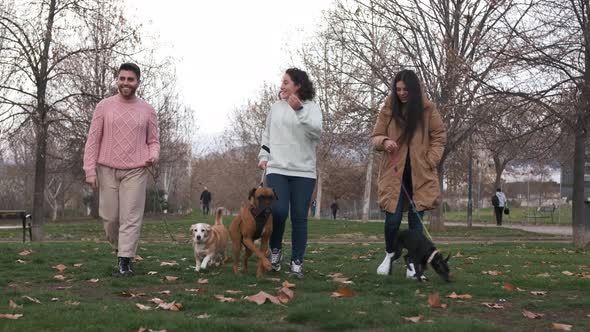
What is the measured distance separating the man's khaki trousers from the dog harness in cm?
125

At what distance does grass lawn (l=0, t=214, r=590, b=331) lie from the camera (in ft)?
15.2

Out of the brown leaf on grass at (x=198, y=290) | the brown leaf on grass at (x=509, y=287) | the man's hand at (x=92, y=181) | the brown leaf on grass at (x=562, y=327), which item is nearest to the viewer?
the brown leaf on grass at (x=562, y=327)

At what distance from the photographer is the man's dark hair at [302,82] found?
7279 mm

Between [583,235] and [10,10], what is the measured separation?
17600 millimetres

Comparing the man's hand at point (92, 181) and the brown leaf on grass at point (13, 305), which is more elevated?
the man's hand at point (92, 181)

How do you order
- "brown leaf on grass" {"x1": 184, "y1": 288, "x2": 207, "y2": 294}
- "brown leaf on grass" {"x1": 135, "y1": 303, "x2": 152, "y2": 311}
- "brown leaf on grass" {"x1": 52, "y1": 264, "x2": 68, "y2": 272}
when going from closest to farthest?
"brown leaf on grass" {"x1": 135, "y1": 303, "x2": 152, "y2": 311}, "brown leaf on grass" {"x1": 184, "y1": 288, "x2": 207, "y2": 294}, "brown leaf on grass" {"x1": 52, "y1": 264, "x2": 68, "y2": 272}

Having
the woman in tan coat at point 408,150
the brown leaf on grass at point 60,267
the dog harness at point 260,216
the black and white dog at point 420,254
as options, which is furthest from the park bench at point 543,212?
the brown leaf on grass at point 60,267

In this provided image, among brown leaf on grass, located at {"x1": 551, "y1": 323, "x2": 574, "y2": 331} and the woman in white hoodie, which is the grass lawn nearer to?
brown leaf on grass, located at {"x1": 551, "y1": 323, "x2": 574, "y2": 331}

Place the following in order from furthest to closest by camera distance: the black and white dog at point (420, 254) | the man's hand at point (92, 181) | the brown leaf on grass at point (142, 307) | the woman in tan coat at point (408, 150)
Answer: the man's hand at point (92, 181) → the woman in tan coat at point (408, 150) → the black and white dog at point (420, 254) → the brown leaf on grass at point (142, 307)

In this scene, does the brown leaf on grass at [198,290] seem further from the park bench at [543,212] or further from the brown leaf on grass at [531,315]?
the park bench at [543,212]

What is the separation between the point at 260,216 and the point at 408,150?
1681 mm

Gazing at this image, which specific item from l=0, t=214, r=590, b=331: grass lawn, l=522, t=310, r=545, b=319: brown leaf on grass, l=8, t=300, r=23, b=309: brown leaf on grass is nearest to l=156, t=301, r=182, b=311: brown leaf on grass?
l=0, t=214, r=590, b=331: grass lawn

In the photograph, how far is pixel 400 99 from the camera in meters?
7.27

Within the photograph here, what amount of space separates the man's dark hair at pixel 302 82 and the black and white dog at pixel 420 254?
1743 mm
